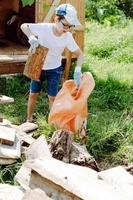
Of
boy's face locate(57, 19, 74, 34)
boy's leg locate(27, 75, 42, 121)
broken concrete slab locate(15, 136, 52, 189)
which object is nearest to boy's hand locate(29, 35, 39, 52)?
boy's face locate(57, 19, 74, 34)

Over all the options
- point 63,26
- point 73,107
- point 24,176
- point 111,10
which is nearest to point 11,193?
point 24,176

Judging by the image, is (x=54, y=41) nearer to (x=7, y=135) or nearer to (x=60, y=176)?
(x=7, y=135)

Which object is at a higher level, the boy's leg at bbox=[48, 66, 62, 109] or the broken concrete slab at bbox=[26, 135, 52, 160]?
the boy's leg at bbox=[48, 66, 62, 109]

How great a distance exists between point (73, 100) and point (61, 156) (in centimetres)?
89

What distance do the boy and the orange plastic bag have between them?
0.59 feet

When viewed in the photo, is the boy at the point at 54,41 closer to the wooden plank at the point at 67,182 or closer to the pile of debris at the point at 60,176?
the pile of debris at the point at 60,176

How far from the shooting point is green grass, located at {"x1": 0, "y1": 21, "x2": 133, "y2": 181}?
21.0 ft

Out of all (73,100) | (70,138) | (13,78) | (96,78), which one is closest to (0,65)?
(13,78)

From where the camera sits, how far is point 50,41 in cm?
680

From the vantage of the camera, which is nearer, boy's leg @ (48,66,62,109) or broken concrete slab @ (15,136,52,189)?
broken concrete slab @ (15,136,52,189)

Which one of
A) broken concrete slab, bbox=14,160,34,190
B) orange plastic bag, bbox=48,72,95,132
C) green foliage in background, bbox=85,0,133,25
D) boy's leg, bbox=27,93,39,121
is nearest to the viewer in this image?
broken concrete slab, bbox=14,160,34,190

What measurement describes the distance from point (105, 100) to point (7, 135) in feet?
10.7

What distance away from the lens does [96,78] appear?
9.96 m

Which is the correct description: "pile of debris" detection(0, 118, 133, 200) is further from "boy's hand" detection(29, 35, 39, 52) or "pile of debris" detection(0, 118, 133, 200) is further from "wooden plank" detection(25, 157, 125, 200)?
"boy's hand" detection(29, 35, 39, 52)
